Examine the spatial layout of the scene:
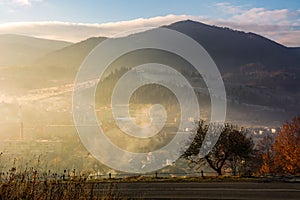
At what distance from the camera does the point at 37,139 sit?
3610 inches

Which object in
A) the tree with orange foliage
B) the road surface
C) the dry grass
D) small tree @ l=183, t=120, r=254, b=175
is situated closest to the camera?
the dry grass

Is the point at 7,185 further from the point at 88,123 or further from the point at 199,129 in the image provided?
the point at 88,123

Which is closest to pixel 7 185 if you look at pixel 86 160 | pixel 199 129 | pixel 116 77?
pixel 199 129

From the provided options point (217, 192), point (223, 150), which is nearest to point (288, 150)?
point (223, 150)

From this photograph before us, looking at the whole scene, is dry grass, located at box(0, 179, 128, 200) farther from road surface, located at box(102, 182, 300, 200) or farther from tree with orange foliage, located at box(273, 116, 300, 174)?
tree with orange foliage, located at box(273, 116, 300, 174)

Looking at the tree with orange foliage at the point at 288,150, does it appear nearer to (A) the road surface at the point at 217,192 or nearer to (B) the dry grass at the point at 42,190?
(A) the road surface at the point at 217,192

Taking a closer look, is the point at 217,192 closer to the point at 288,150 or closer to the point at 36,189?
the point at 36,189

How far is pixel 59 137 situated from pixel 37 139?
9883 millimetres

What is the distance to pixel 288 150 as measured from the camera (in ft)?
209

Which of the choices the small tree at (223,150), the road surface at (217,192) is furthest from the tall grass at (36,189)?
the small tree at (223,150)

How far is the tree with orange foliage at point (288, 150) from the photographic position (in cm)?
5946

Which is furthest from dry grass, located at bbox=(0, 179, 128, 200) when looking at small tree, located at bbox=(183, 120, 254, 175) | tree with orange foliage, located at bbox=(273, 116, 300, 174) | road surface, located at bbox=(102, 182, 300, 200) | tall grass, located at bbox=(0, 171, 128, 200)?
tree with orange foliage, located at bbox=(273, 116, 300, 174)

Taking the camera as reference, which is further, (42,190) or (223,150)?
(223,150)

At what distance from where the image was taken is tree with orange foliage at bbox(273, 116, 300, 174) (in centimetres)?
5946
